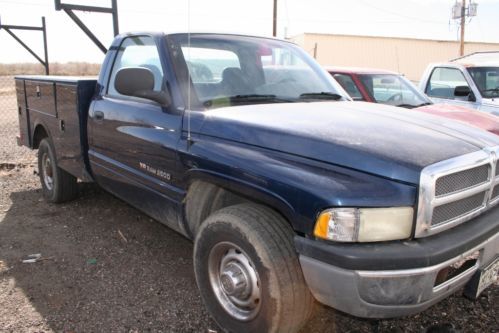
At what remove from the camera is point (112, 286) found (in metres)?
3.40

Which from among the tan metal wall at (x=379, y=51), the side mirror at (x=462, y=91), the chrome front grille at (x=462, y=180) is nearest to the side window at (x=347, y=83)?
the side mirror at (x=462, y=91)

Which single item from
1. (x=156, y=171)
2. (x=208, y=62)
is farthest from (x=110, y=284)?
(x=208, y=62)

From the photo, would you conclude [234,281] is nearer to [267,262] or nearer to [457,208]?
[267,262]

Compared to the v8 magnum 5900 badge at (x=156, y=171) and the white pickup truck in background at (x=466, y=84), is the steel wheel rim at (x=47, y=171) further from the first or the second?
the white pickup truck in background at (x=466, y=84)

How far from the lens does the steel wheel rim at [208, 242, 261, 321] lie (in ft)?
8.31

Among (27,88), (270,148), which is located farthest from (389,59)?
(270,148)

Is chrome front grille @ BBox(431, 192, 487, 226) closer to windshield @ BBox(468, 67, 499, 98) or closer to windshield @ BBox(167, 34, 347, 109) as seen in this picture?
windshield @ BBox(167, 34, 347, 109)

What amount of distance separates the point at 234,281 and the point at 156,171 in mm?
1111

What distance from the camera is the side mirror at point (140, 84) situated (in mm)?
3033

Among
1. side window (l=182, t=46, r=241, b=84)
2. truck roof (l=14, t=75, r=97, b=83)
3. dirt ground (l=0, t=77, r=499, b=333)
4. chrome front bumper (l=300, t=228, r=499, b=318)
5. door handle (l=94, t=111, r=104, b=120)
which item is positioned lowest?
dirt ground (l=0, t=77, r=499, b=333)

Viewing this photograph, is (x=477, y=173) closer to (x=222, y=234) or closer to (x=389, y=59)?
(x=222, y=234)

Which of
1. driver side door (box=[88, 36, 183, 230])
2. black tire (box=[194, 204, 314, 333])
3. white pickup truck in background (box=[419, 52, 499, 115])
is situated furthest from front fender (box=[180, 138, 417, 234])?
white pickup truck in background (box=[419, 52, 499, 115])

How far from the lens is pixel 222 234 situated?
259 centimetres

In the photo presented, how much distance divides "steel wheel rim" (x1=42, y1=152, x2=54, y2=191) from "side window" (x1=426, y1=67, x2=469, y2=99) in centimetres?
647
